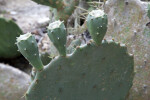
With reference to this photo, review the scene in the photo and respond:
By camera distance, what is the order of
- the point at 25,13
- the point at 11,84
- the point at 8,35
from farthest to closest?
the point at 25,13 → the point at 8,35 → the point at 11,84

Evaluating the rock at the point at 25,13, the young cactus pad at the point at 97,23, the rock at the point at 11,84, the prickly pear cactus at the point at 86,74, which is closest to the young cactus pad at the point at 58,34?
the prickly pear cactus at the point at 86,74

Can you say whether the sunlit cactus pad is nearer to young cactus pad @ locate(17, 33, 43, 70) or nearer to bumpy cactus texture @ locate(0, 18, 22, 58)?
young cactus pad @ locate(17, 33, 43, 70)

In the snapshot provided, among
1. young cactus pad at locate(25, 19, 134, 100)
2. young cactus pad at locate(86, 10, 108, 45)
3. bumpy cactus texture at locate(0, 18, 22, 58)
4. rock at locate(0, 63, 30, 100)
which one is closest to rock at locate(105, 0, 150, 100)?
young cactus pad at locate(25, 19, 134, 100)

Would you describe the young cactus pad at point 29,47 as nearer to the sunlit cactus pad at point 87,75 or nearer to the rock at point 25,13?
the sunlit cactus pad at point 87,75

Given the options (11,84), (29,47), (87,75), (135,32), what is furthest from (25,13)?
(29,47)

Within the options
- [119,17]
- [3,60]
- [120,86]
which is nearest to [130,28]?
[119,17]

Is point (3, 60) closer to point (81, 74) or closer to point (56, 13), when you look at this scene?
point (56, 13)

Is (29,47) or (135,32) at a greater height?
(29,47)

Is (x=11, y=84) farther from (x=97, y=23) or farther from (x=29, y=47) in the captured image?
(x=97, y=23)
